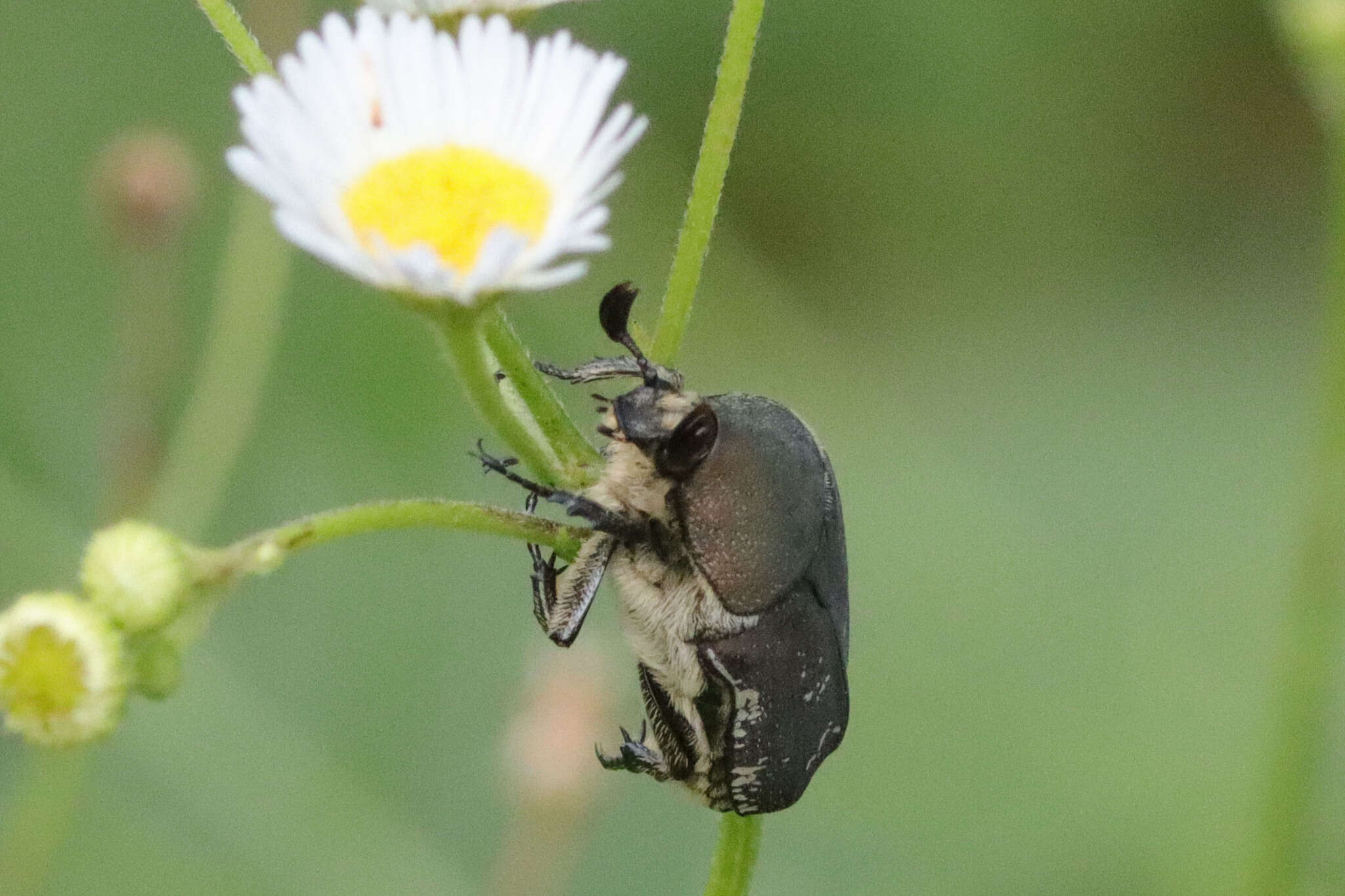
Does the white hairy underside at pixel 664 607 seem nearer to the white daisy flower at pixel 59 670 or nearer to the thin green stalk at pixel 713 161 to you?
the thin green stalk at pixel 713 161

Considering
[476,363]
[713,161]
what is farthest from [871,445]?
[476,363]

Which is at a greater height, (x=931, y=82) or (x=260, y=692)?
(x=931, y=82)

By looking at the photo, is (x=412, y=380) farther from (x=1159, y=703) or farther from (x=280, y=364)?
(x=1159, y=703)

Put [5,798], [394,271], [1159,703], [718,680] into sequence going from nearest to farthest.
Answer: [394,271] < [718,680] < [5,798] < [1159,703]

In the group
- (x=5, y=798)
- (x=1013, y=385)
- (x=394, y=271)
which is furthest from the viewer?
(x=1013, y=385)

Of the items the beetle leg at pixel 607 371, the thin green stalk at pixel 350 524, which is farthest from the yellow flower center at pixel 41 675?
the beetle leg at pixel 607 371

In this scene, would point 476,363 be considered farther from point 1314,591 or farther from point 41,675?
point 1314,591

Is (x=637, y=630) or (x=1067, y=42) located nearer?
(x=637, y=630)

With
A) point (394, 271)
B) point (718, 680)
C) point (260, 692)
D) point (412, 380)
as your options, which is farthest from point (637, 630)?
point (412, 380)

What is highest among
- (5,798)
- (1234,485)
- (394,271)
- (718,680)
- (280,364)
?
(1234,485)
